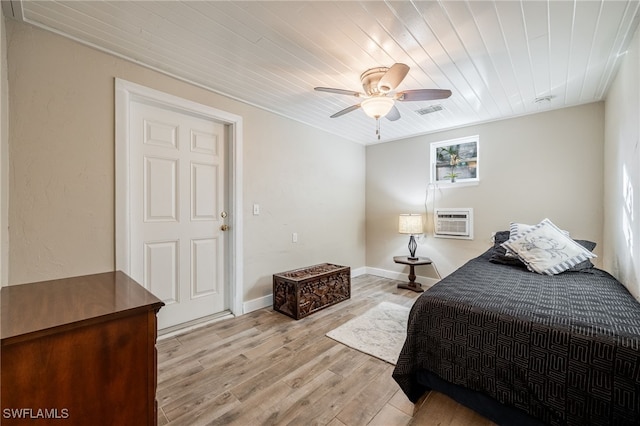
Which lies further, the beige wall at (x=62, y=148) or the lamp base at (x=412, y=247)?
the lamp base at (x=412, y=247)

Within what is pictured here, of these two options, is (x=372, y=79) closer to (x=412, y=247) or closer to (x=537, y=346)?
(x=537, y=346)

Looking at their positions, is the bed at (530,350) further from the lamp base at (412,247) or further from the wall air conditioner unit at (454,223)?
the lamp base at (412,247)

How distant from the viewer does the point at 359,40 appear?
1820 millimetres

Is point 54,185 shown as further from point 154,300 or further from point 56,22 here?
point 154,300

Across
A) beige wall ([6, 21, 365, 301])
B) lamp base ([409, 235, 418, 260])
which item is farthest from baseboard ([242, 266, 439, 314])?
beige wall ([6, 21, 365, 301])

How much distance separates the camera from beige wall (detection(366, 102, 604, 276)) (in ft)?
9.48

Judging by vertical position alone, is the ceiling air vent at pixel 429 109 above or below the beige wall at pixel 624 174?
above

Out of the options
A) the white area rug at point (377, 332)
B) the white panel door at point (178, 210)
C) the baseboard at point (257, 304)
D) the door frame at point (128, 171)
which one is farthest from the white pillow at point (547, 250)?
the white panel door at point (178, 210)

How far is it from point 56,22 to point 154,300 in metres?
1.97

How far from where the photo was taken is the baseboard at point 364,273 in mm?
2994

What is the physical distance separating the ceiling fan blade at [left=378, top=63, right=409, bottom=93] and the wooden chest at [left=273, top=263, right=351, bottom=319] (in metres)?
2.01

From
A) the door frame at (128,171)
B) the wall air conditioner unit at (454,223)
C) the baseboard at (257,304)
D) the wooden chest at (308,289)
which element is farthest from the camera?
the wall air conditioner unit at (454,223)

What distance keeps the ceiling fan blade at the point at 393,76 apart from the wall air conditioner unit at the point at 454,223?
8.01ft

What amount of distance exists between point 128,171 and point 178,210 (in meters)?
0.56
